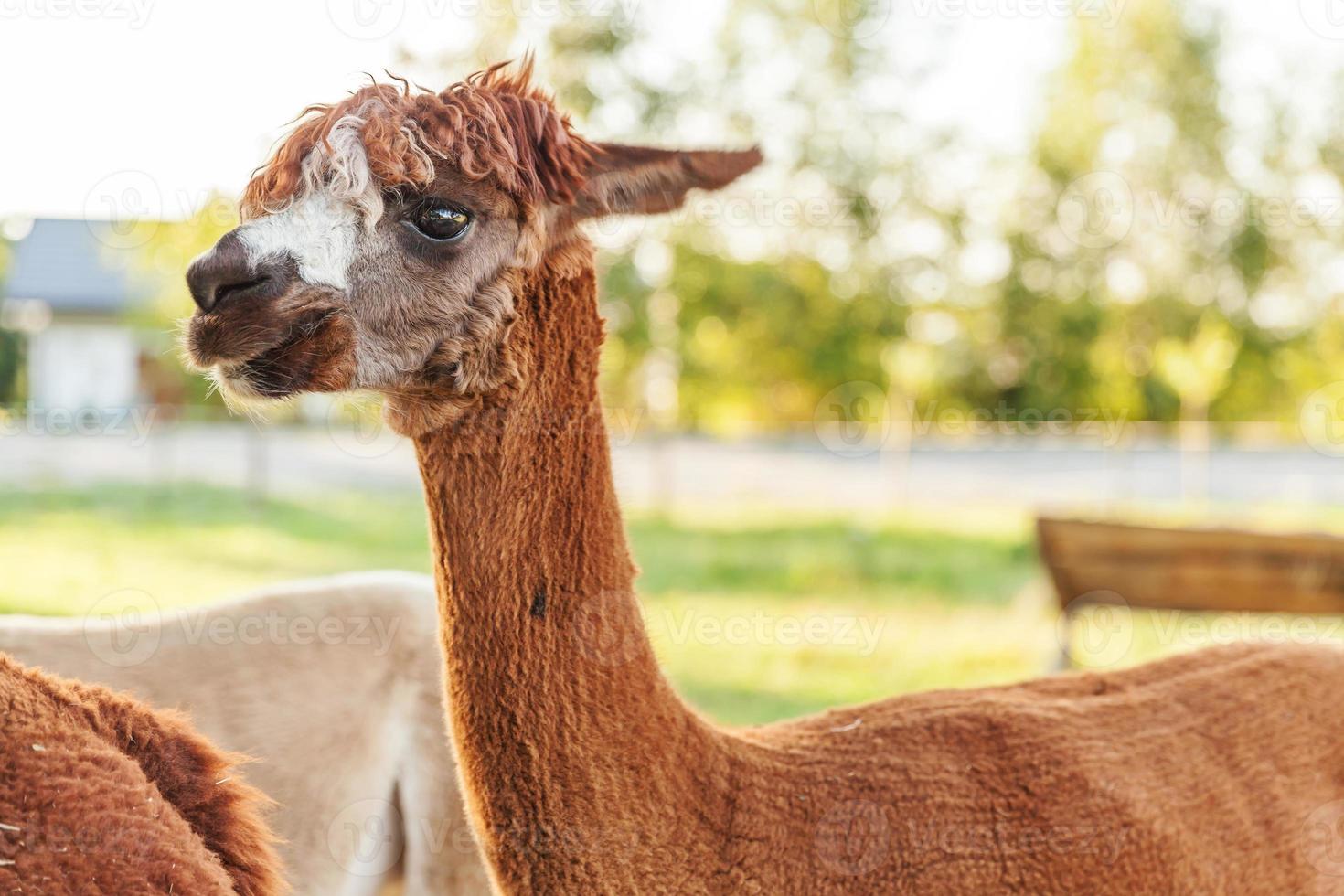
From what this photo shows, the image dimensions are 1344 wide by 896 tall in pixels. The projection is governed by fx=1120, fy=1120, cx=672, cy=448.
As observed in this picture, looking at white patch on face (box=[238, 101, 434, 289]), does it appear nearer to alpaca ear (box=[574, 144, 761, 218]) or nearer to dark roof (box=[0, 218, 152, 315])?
alpaca ear (box=[574, 144, 761, 218])

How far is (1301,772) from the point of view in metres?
2.51

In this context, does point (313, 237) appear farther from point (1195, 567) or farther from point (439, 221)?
point (1195, 567)

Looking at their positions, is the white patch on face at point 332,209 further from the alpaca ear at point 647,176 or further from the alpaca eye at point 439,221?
the alpaca ear at point 647,176

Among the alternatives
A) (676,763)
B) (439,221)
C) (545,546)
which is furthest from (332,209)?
(676,763)

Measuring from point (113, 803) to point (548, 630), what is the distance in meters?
0.71

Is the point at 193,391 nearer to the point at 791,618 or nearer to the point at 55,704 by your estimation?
the point at 791,618

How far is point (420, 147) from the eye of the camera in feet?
6.42

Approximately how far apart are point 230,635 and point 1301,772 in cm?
270

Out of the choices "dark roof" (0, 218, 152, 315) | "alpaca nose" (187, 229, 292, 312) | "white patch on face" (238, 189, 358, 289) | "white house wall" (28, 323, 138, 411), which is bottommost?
"alpaca nose" (187, 229, 292, 312)

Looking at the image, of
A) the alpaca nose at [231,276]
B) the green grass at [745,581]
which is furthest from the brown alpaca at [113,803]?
the green grass at [745,581]

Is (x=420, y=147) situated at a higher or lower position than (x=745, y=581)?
higher

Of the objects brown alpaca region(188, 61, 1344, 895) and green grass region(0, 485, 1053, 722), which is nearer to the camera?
brown alpaca region(188, 61, 1344, 895)

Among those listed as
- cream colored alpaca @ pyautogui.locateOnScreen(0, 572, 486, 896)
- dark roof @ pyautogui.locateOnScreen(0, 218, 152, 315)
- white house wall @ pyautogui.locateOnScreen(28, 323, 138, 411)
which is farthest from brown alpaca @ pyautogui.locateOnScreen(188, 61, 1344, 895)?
dark roof @ pyautogui.locateOnScreen(0, 218, 152, 315)

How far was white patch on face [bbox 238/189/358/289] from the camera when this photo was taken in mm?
1856
